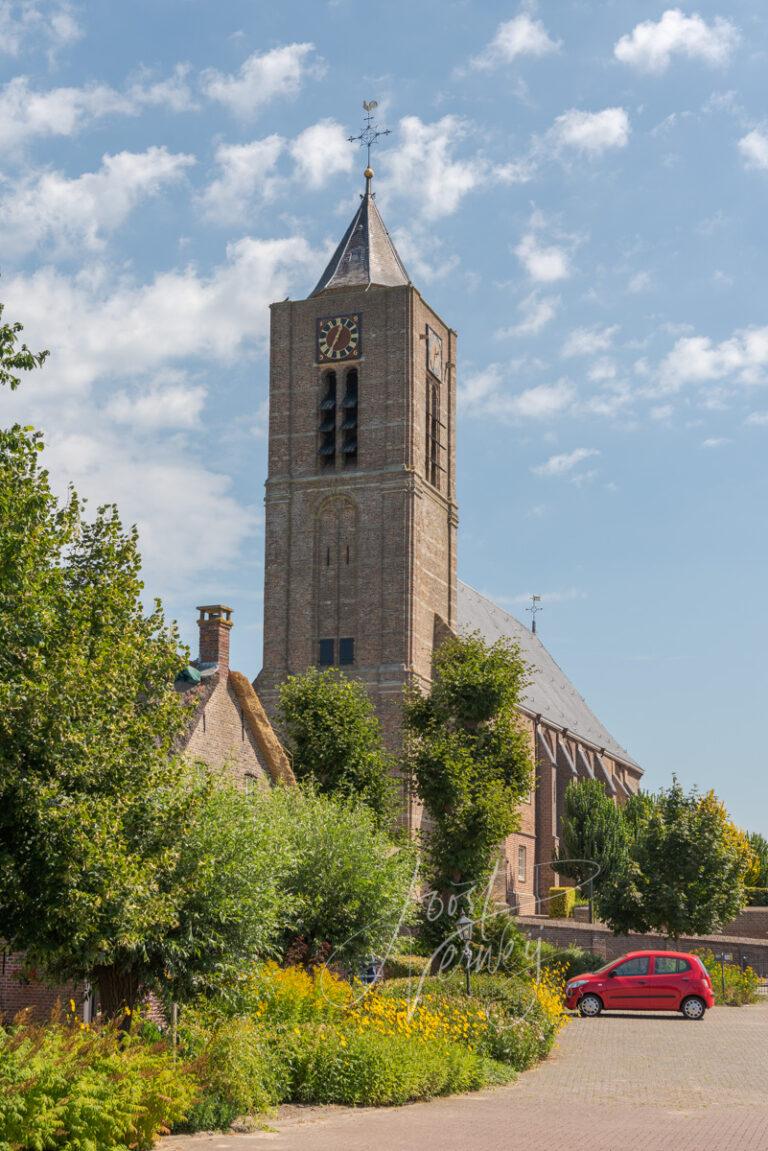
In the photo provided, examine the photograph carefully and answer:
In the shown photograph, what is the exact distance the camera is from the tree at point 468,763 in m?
37.7

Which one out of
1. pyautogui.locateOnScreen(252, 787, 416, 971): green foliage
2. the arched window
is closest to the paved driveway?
pyautogui.locateOnScreen(252, 787, 416, 971): green foliage

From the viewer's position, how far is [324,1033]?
17.8m

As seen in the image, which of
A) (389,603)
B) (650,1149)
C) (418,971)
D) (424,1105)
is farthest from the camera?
(389,603)

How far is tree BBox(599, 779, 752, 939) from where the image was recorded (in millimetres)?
41000

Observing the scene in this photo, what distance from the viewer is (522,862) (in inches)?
2653

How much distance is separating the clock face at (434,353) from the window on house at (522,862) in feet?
79.4

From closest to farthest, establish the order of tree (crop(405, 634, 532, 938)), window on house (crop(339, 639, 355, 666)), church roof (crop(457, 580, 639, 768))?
tree (crop(405, 634, 532, 938))
window on house (crop(339, 639, 355, 666))
church roof (crop(457, 580, 639, 768))

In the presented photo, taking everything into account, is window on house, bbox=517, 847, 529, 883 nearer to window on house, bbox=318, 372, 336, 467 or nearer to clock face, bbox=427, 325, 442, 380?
window on house, bbox=318, 372, 336, 467

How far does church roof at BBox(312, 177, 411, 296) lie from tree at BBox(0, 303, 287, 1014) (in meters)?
45.8

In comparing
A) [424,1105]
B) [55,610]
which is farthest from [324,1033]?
[55,610]

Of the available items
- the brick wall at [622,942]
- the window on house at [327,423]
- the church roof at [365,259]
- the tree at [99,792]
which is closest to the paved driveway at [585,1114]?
the tree at [99,792]

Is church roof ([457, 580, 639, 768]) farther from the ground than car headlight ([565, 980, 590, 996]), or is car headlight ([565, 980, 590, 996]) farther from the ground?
church roof ([457, 580, 639, 768])

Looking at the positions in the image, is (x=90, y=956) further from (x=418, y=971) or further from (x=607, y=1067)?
(x=418, y=971)

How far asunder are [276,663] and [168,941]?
1594 inches
